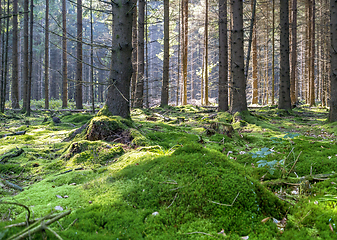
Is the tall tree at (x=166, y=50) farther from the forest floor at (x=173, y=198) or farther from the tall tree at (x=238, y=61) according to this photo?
the forest floor at (x=173, y=198)

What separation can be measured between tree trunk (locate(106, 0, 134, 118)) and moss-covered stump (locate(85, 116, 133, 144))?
26.6 inches

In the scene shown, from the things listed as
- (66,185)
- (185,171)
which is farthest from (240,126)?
(66,185)

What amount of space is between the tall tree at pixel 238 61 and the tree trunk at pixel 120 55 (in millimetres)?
4711

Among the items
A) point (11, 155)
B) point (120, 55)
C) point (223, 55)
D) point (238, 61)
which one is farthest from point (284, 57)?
point (11, 155)

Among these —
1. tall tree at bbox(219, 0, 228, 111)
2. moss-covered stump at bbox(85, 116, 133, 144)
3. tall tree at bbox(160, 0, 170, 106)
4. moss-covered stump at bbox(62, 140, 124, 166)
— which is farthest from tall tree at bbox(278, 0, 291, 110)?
moss-covered stump at bbox(62, 140, 124, 166)

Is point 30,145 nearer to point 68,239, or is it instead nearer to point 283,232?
point 68,239

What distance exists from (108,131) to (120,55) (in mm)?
1830

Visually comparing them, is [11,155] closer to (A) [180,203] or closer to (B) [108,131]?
(B) [108,131]

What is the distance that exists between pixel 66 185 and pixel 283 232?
8.13 feet

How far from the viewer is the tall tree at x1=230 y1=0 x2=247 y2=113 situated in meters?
8.49

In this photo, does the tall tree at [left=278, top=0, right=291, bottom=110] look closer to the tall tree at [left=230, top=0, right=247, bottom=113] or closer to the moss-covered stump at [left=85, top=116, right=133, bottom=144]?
the tall tree at [left=230, top=0, right=247, bottom=113]

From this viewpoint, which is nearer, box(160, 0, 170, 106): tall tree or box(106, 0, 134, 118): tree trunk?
box(106, 0, 134, 118): tree trunk

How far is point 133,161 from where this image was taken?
123 inches

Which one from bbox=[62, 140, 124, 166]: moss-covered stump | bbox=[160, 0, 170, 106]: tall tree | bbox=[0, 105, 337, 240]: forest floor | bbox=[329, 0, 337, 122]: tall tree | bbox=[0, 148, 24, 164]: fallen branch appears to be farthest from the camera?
bbox=[160, 0, 170, 106]: tall tree
